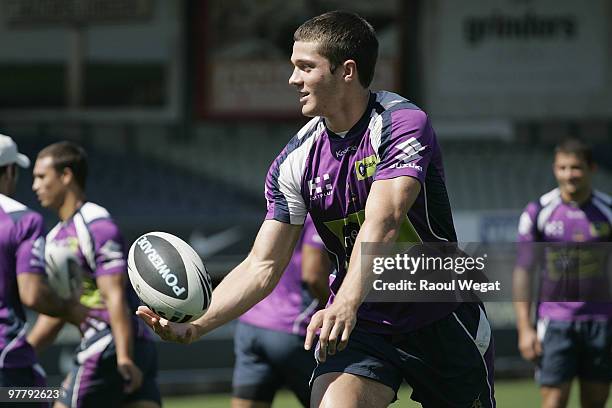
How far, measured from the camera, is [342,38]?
4746 mm

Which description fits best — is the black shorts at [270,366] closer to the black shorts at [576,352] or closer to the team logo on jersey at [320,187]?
the black shorts at [576,352]

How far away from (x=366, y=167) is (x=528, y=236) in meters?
3.98

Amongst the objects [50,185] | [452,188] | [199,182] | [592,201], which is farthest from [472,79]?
[50,185]

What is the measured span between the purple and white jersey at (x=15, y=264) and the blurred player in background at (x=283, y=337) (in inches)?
78.8

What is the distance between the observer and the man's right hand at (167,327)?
4.72 meters

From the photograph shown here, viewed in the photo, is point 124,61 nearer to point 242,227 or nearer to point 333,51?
point 242,227

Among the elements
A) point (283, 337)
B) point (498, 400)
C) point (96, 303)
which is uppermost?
point (96, 303)

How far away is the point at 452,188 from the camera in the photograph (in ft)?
56.4

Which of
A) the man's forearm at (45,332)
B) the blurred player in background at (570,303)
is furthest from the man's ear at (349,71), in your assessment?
the blurred player in background at (570,303)

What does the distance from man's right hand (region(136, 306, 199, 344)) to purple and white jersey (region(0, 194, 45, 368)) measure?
123 cm

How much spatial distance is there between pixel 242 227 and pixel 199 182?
11.4 ft

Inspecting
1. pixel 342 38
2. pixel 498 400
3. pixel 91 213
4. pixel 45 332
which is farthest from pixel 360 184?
pixel 498 400

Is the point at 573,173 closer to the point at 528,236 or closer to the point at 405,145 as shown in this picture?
the point at 528,236

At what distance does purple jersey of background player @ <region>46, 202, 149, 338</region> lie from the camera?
6.86m
